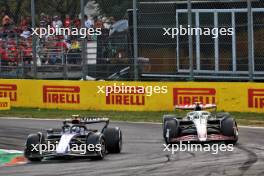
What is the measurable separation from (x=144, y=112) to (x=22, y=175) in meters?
11.2

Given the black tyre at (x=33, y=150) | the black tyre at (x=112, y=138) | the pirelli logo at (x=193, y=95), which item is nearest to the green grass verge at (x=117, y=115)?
the pirelli logo at (x=193, y=95)

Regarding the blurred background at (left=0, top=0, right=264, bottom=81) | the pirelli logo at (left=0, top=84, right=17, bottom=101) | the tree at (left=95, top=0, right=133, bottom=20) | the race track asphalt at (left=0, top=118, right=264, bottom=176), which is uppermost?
the tree at (left=95, top=0, right=133, bottom=20)

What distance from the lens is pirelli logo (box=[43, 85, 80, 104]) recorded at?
2339 centimetres

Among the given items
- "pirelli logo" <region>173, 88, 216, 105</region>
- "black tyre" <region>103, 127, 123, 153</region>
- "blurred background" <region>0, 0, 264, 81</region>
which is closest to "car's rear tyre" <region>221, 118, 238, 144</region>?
"black tyre" <region>103, 127, 123, 153</region>

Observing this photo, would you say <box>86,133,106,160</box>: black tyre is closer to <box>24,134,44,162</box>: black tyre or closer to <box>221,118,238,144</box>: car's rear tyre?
<box>24,134,44,162</box>: black tyre

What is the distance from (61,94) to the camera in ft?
77.7

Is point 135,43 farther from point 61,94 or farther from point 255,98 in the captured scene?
point 255,98

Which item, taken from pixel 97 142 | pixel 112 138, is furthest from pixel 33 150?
pixel 112 138

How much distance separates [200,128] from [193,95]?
7084mm

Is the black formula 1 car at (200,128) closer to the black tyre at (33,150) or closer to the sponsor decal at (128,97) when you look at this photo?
the black tyre at (33,150)

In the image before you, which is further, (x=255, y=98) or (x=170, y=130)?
(x=255, y=98)

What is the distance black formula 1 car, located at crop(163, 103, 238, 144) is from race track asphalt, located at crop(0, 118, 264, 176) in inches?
11.9

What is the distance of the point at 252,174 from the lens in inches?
416

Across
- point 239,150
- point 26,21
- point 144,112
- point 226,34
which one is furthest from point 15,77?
point 239,150
